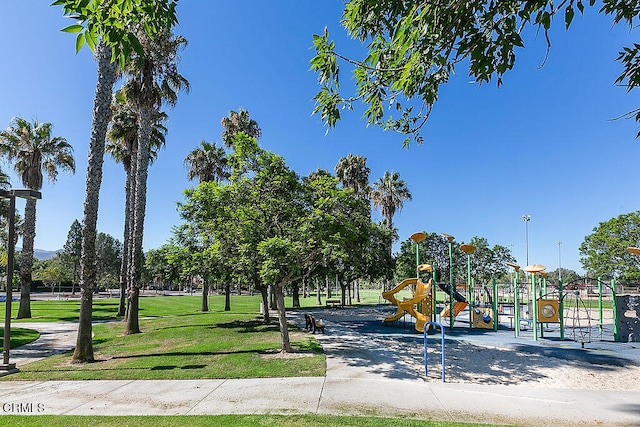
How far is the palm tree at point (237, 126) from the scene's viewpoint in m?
29.5

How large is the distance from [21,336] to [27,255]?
10539 millimetres

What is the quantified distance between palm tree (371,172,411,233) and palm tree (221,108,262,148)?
1761cm

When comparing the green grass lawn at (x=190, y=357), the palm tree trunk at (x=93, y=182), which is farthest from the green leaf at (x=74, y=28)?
the palm tree trunk at (x=93, y=182)

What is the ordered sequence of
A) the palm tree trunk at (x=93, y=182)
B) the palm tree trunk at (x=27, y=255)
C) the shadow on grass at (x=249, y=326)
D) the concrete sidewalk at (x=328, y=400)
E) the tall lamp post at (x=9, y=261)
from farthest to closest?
the palm tree trunk at (x=27, y=255) → the shadow on grass at (x=249, y=326) → the palm tree trunk at (x=93, y=182) → the tall lamp post at (x=9, y=261) → the concrete sidewalk at (x=328, y=400)

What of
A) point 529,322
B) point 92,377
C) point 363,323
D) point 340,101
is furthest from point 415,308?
point 340,101

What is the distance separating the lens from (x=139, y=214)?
18.9 m

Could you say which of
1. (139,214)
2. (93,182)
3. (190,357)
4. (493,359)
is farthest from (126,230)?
(493,359)

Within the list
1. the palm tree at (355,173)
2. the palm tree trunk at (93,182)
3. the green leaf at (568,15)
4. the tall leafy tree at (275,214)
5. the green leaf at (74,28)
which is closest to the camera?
the green leaf at (74,28)

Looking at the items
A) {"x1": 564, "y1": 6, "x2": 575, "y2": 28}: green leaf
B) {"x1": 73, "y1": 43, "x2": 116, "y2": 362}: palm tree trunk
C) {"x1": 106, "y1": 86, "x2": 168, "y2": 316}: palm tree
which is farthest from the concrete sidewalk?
{"x1": 106, "y1": 86, "x2": 168, "y2": 316}: palm tree

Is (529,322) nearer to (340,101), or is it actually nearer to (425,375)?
(425,375)

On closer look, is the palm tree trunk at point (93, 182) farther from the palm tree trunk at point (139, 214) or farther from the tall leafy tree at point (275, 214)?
the palm tree trunk at point (139, 214)

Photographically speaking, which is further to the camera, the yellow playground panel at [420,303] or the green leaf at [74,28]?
the yellow playground panel at [420,303]

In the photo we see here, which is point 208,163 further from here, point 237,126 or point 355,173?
point 355,173

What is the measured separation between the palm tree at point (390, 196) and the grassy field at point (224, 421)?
118ft
